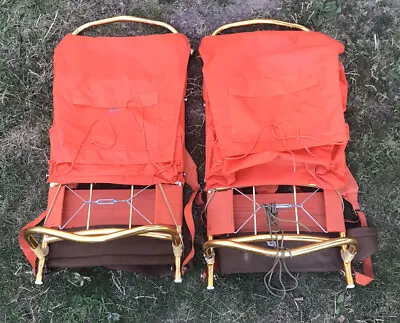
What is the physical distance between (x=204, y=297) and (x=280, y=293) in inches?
15.8

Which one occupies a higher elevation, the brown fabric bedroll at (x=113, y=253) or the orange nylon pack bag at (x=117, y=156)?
the orange nylon pack bag at (x=117, y=156)

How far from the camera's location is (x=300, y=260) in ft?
7.62

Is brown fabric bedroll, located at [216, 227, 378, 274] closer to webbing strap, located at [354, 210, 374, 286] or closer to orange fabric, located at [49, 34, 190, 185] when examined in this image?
webbing strap, located at [354, 210, 374, 286]

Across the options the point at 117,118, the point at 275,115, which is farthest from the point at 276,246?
the point at 117,118

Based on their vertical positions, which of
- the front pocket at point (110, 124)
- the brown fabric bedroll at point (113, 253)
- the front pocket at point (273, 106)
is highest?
the front pocket at point (273, 106)

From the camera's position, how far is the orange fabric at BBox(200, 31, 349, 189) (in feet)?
7.57

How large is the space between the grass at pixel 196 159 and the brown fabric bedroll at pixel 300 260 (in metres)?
0.25

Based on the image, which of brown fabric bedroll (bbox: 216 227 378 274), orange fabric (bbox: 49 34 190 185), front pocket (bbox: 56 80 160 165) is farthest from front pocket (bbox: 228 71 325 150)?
brown fabric bedroll (bbox: 216 227 378 274)

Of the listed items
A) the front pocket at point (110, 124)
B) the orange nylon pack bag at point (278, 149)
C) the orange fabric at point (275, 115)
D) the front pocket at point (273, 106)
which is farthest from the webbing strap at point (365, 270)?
the front pocket at point (110, 124)

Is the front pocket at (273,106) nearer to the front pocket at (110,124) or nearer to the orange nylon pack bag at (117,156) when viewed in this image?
the orange nylon pack bag at (117,156)

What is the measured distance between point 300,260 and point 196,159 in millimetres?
801

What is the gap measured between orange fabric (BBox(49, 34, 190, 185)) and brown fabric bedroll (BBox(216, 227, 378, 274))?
19.0 inches

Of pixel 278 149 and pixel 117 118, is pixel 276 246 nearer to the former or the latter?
Answer: pixel 278 149

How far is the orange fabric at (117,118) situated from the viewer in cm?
235
